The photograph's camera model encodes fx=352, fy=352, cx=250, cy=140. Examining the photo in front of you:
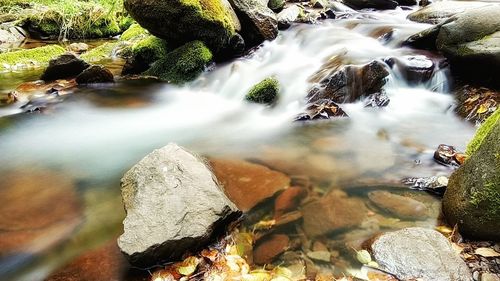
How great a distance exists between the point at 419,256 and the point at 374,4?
11.7 metres

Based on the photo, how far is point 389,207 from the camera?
3293mm

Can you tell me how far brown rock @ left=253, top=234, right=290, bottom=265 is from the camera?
2715 mm

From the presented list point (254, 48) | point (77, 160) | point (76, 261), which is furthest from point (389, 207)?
point (254, 48)

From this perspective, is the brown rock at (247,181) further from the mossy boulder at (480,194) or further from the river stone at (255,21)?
the river stone at (255,21)

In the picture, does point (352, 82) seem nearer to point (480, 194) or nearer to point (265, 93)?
point (265, 93)

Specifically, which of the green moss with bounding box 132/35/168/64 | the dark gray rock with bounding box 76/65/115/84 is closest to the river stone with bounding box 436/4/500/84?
the green moss with bounding box 132/35/168/64

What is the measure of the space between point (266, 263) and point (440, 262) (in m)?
1.23

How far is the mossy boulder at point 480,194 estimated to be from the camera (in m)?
2.59

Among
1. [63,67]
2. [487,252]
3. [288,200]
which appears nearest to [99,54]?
[63,67]

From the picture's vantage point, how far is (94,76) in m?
7.36

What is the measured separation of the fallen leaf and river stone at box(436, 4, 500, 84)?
13.3ft

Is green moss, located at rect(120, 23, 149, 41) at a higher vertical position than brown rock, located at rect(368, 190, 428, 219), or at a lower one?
lower

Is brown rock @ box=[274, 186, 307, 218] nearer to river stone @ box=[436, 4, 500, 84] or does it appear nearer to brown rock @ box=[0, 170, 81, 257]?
brown rock @ box=[0, 170, 81, 257]

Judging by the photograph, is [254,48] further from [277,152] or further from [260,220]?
[260,220]
